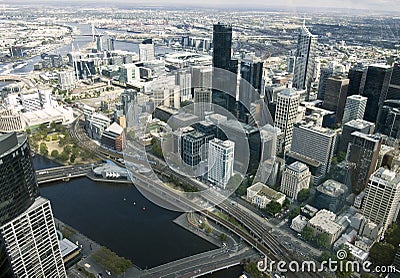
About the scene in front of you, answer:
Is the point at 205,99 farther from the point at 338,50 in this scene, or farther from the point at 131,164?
the point at 338,50

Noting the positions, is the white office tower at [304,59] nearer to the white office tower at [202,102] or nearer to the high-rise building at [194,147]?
the white office tower at [202,102]

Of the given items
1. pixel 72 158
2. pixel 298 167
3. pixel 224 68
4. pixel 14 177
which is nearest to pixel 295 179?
pixel 298 167

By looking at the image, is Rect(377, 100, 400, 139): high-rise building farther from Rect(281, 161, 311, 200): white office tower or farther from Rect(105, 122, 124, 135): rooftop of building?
Rect(105, 122, 124, 135): rooftop of building

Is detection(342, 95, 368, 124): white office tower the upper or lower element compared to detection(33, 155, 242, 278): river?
upper

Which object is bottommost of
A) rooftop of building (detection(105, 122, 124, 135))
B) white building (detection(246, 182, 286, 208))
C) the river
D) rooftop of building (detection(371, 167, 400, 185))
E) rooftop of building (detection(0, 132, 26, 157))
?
the river

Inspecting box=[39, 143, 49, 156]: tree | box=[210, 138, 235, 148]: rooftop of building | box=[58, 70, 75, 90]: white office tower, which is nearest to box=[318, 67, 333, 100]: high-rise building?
box=[210, 138, 235, 148]: rooftop of building

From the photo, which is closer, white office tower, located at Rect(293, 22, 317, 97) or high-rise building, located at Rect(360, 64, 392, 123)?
high-rise building, located at Rect(360, 64, 392, 123)

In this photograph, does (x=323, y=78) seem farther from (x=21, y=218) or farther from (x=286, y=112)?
(x=21, y=218)
